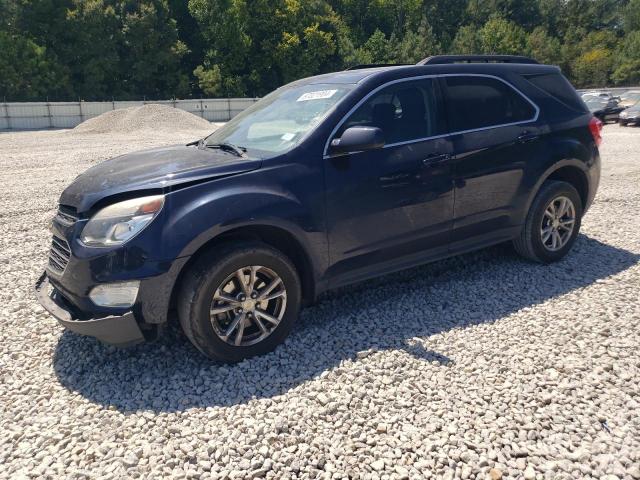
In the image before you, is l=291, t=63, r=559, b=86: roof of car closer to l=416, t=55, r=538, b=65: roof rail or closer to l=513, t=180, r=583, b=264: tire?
l=416, t=55, r=538, b=65: roof rail

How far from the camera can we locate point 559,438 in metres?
2.69

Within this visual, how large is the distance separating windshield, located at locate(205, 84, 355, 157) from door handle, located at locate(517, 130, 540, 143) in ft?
5.82

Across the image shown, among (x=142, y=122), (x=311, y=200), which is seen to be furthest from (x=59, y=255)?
(x=142, y=122)

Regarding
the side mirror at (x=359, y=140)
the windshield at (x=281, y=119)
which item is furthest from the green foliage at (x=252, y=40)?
the side mirror at (x=359, y=140)

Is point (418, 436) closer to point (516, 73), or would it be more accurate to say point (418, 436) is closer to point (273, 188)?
point (273, 188)

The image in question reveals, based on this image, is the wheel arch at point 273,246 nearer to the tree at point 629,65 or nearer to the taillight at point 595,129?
the taillight at point 595,129

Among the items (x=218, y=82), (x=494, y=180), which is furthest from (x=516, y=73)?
(x=218, y=82)

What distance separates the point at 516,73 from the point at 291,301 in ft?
10.3

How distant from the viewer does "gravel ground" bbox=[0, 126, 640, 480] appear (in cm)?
259

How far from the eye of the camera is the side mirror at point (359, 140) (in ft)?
11.5

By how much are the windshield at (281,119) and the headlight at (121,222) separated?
0.93m

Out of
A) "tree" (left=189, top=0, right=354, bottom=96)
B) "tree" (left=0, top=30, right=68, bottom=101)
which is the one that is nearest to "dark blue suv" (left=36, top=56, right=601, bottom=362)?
"tree" (left=0, top=30, right=68, bottom=101)

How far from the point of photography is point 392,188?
3.88 m

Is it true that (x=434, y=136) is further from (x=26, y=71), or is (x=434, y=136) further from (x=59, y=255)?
(x=26, y=71)
